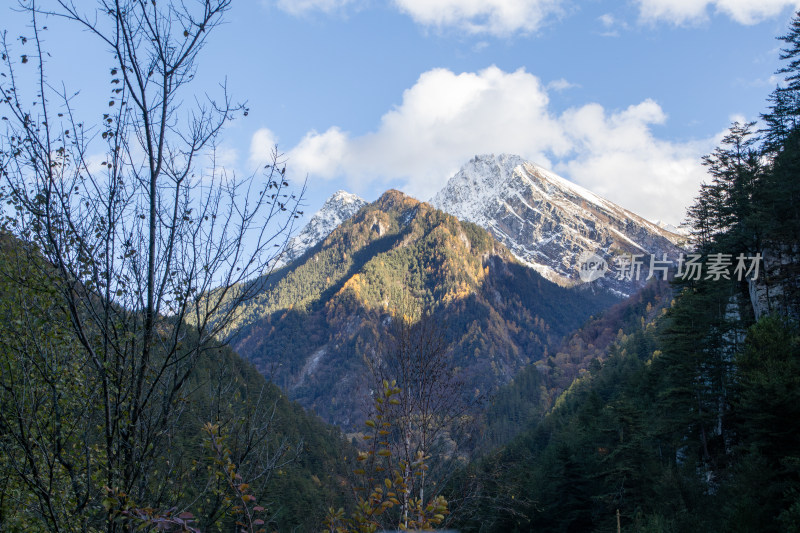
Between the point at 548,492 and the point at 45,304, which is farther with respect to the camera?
the point at 548,492

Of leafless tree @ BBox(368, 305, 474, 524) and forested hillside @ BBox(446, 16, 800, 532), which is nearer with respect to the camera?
leafless tree @ BBox(368, 305, 474, 524)

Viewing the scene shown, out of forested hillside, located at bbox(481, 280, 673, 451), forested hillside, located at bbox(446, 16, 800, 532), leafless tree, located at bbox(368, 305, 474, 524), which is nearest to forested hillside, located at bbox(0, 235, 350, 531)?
leafless tree, located at bbox(368, 305, 474, 524)

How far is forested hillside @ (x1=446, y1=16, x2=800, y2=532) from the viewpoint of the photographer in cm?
1717

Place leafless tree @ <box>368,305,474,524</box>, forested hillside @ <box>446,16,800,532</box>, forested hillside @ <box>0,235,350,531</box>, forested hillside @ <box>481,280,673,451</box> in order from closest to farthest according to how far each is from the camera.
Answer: forested hillside @ <box>0,235,350,531</box> → leafless tree @ <box>368,305,474,524</box> → forested hillside @ <box>446,16,800,532</box> → forested hillside @ <box>481,280,673,451</box>

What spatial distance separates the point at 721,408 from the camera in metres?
25.1

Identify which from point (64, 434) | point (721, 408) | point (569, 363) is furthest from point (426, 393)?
point (569, 363)

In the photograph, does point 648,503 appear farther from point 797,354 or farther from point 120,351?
point 120,351

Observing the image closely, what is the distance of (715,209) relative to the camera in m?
31.7

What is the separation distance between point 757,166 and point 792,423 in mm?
17959

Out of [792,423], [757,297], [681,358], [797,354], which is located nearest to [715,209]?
[757,297]

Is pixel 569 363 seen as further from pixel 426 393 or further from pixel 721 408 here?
pixel 426 393

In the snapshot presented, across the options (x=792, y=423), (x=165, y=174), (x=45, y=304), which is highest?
(x=165, y=174)

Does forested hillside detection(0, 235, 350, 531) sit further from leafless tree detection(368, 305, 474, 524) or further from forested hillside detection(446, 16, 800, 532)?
forested hillside detection(446, 16, 800, 532)

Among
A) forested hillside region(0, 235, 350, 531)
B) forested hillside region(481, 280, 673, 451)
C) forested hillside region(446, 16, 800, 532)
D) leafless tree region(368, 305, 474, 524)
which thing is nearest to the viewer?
forested hillside region(0, 235, 350, 531)
